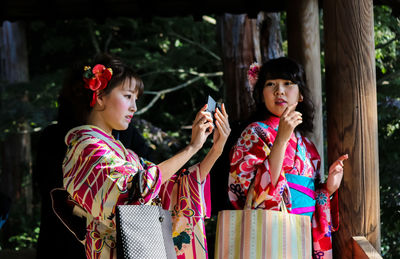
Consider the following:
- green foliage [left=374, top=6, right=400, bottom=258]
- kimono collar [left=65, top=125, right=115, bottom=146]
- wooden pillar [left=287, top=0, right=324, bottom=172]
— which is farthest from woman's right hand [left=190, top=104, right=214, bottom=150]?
green foliage [left=374, top=6, right=400, bottom=258]

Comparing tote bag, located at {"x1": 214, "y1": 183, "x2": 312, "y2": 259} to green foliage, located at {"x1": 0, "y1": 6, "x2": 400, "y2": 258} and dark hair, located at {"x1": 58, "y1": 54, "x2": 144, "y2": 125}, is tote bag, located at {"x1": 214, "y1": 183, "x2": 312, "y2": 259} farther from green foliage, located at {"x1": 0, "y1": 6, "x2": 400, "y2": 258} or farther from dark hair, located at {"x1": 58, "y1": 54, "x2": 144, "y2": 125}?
green foliage, located at {"x1": 0, "y1": 6, "x2": 400, "y2": 258}

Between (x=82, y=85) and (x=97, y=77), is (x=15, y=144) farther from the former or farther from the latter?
(x=97, y=77)

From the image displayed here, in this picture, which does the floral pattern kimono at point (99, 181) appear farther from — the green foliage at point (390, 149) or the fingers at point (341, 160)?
the green foliage at point (390, 149)

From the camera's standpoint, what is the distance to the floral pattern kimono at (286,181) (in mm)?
2701

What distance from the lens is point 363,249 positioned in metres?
2.69

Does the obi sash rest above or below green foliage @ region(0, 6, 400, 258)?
below

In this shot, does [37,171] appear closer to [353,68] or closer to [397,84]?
[353,68]

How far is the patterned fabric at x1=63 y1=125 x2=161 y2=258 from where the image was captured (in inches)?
86.5

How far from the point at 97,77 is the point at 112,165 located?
468 millimetres

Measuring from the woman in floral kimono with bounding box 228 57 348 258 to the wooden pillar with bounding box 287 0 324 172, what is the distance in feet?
3.09

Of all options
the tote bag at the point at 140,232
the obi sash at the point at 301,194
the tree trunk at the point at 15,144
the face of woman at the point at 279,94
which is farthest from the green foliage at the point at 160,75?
the tote bag at the point at 140,232

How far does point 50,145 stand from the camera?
2910 millimetres

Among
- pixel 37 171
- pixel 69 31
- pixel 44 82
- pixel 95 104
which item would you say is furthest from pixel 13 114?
pixel 95 104

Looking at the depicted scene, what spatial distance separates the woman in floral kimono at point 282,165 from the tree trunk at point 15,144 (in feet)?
24.6
